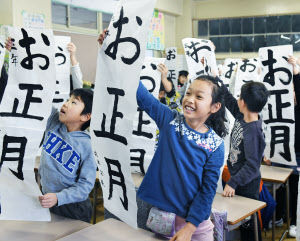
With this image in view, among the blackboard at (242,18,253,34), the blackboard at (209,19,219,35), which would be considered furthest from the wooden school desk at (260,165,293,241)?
the blackboard at (209,19,219,35)

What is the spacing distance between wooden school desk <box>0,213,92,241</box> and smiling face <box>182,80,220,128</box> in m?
0.74

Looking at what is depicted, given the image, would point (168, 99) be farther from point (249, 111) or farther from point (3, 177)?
point (3, 177)

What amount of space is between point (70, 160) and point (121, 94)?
2.11ft

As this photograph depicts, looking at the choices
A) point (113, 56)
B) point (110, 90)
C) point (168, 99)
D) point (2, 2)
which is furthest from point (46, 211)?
point (2, 2)

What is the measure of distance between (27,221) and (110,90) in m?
0.87

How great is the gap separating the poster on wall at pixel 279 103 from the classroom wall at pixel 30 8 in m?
3.46

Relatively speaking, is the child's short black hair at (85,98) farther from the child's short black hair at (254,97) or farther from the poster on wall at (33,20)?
the poster on wall at (33,20)

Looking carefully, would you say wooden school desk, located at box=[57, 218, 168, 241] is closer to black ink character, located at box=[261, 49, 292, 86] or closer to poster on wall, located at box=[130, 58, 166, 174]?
poster on wall, located at box=[130, 58, 166, 174]

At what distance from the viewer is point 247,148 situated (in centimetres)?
241

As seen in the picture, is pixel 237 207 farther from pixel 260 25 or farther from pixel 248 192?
pixel 260 25

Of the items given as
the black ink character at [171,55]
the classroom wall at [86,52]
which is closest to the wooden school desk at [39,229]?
the black ink character at [171,55]

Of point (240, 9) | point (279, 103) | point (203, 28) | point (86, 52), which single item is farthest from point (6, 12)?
point (240, 9)

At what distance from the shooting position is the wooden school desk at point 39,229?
1.66 meters

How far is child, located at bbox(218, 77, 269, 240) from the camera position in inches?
94.7
